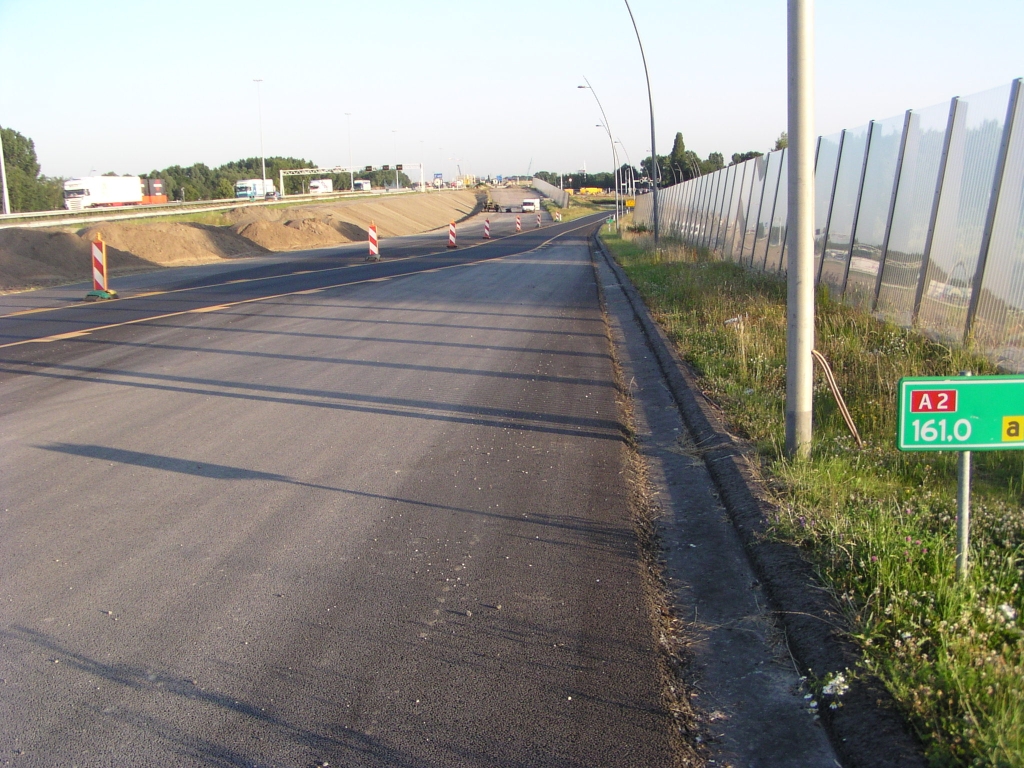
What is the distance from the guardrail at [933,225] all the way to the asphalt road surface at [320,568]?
3789 millimetres

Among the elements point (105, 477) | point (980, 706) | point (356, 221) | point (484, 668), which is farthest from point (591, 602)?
point (356, 221)

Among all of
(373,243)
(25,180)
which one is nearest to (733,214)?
(373,243)

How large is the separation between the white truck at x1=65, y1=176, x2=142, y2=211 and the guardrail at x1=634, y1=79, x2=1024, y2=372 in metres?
75.5

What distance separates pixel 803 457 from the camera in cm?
615

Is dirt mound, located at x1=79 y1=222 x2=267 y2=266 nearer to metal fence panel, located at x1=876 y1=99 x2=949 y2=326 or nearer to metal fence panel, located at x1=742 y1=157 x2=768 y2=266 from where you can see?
metal fence panel, located at x1=742 y1=157 x2=768 y2=266

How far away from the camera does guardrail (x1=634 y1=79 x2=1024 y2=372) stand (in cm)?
874

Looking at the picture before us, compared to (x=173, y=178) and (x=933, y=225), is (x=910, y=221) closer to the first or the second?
(x=933, y=225)

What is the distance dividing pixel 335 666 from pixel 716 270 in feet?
61.0

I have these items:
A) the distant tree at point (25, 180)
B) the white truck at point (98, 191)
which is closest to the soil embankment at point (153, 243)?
the white truck at point (98, 191)

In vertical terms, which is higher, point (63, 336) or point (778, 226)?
point (778, 226)

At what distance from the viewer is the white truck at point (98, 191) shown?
79062 millimetres

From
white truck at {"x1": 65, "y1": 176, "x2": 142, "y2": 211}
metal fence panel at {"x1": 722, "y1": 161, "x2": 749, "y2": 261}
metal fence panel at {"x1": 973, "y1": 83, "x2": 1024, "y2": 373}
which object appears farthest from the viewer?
white truck at {"x1": 65, "y1": 176, "x2": 142, "y2": 211}

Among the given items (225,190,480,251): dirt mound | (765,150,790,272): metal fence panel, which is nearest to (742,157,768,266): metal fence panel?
(765,150,790,272): metal fence panel

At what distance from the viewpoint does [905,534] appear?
4.59 meters
